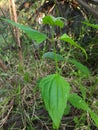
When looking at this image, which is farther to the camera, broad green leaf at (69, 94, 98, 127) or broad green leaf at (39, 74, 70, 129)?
broad green leaf at (69, 94, 98, 127)

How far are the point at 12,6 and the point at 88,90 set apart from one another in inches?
17.8

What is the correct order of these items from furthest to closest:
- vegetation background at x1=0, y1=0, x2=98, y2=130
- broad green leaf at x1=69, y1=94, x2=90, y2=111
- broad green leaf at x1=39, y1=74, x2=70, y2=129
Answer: vegetation background at x1=0, y1=0, x2=98, y2=130, broad green leaf at x1=69, y1=94, x2=90, y2=111, broad green leaf at x1=39, y1=74, x2=70, y2=129

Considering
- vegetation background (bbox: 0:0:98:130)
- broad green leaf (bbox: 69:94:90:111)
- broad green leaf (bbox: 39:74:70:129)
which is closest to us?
broad green leaf (bbox: 39:74:70:129)

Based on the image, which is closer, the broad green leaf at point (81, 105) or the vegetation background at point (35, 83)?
the broad green leaf at point (81, 105)

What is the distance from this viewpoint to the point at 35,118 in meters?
1.03

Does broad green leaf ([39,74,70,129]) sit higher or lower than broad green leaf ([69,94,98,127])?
higher

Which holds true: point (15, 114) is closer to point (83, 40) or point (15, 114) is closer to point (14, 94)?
point (14, 94)

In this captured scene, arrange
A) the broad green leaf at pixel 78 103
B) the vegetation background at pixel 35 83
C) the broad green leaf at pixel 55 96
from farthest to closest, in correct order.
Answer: the vegetation background at pixel 35 83 → the broad green leaf at pixel 78 103 → the broad green leaf at pixel 55 96

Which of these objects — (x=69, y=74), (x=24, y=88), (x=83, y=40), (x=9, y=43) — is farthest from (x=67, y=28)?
(x=24, y=88)

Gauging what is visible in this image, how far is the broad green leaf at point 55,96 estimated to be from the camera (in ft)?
2.62

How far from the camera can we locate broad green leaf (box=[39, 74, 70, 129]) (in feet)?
2.62

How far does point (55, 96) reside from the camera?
82 centimetres

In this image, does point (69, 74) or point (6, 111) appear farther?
point (69, 74)

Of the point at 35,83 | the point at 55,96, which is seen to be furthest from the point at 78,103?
the point at 35,83
